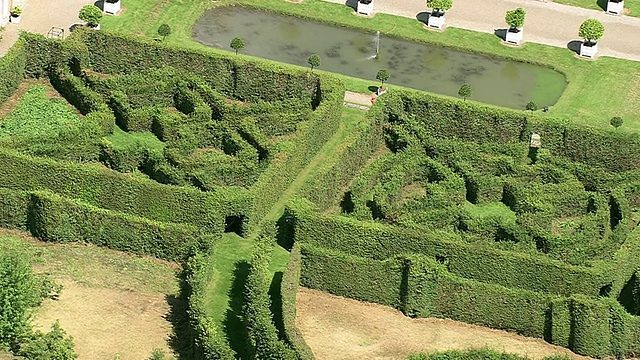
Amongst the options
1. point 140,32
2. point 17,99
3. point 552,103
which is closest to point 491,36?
point 552,103

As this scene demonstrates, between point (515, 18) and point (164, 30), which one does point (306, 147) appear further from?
point (515, 18)

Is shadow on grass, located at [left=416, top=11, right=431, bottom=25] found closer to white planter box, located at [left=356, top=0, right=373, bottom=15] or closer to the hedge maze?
white planter box, located at [left=356, top=0, right=373, bottom=15]

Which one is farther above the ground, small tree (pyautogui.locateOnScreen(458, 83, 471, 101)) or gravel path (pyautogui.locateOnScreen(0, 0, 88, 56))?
small tree (pyautogui.locateOnScreen(458, 83, 471, 101))

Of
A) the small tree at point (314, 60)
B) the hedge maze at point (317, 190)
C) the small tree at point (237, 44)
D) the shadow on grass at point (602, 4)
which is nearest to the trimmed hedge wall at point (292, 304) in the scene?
the hedge maze at point (317, 190)

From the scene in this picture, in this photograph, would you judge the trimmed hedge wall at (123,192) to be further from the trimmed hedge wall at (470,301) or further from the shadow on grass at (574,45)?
the shadow on grass at (574,45)

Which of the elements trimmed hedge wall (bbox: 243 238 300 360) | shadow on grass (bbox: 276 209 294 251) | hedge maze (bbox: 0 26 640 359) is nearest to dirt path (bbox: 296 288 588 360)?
hedge maze (bbox: 0 26 640 359)

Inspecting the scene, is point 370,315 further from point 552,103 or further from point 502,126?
point 552,103
